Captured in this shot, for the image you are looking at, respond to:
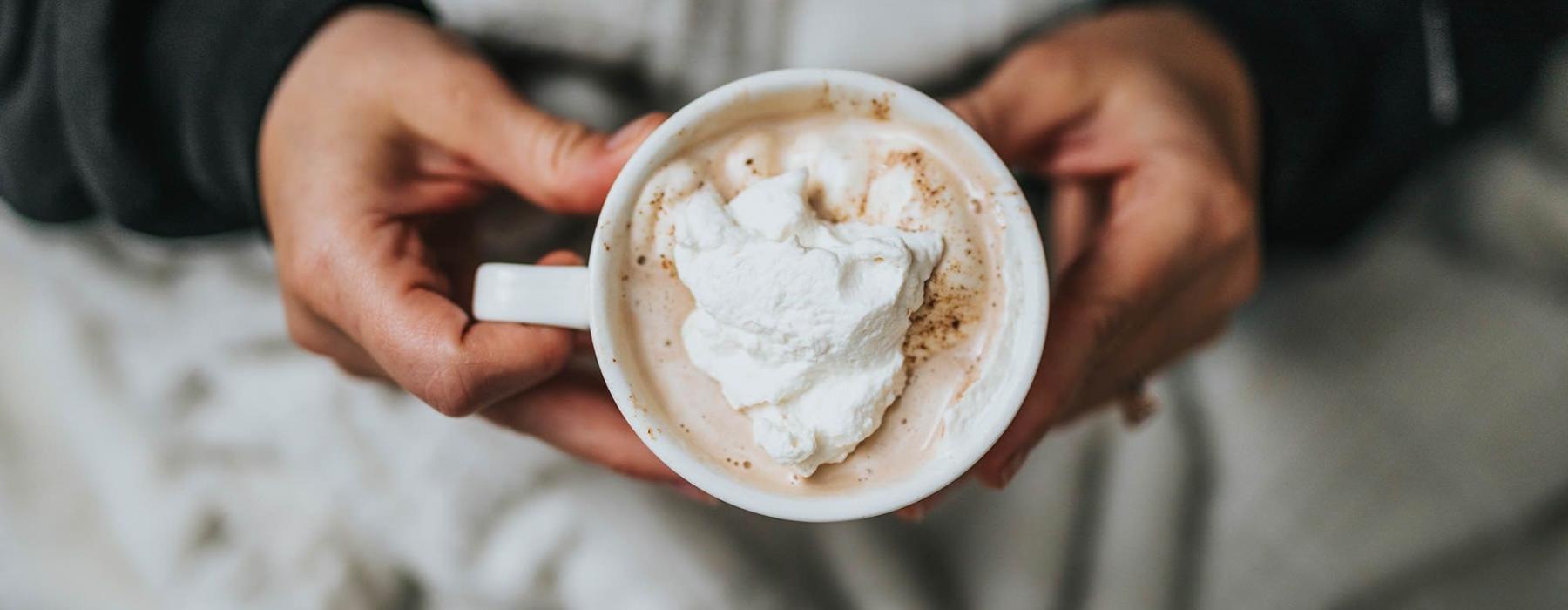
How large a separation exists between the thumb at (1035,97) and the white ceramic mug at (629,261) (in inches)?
10.3

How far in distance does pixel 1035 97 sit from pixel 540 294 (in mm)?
583

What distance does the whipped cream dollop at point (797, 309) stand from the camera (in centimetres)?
68

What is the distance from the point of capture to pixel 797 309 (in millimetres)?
682

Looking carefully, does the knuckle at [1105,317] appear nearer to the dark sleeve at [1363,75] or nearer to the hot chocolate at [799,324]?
the hot chocolate at [799,324]

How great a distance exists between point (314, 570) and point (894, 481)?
2.52 feet

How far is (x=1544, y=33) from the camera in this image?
Result: 4.24 feet

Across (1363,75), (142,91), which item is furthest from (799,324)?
(1363,75)

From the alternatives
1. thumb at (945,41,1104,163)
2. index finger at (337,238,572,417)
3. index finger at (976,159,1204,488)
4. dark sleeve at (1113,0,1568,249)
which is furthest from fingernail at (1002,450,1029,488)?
dark sleeve at (1113,0,1568,249)

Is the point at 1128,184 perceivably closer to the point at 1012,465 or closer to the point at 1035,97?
the point at 1035,97

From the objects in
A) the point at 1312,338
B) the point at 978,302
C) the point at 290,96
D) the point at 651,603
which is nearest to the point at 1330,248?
the point at 1312,338

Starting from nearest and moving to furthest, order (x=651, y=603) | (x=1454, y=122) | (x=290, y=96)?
1. (x=290, y=96)
2. (x=651, y=603)
3. (x=1454, y=122)

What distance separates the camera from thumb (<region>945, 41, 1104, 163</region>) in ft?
3.33

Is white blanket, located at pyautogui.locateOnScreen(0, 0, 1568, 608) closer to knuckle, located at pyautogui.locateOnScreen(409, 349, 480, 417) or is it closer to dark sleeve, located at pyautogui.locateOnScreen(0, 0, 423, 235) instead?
dark sleeve, located at pyautogui.locateOnScreen(0, 0, 423, 235)

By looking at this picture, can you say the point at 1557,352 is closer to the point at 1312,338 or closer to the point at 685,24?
the point at 1312,338
